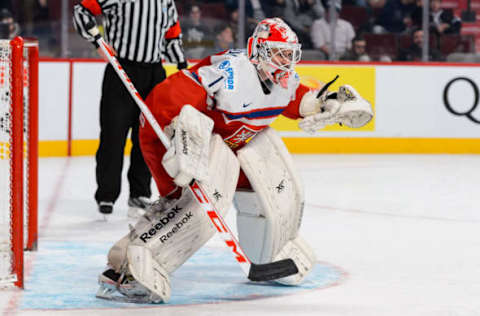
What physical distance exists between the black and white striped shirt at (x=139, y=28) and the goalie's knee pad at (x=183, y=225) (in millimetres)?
1678

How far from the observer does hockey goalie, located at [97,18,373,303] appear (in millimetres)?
2682

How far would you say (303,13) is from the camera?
7414 mm

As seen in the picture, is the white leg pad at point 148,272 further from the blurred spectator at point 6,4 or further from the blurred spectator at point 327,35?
the blurred spectator at point 327,35

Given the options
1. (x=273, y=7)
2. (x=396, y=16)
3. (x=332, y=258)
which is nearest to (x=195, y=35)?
(x=273, y=7)

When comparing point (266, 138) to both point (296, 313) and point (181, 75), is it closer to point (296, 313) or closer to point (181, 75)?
point (181, 75)

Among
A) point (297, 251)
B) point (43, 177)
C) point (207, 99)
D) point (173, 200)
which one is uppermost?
point (207, 99)

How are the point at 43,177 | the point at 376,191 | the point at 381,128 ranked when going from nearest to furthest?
the point at 376,191 → the point at 43,177 → the point at 381,128

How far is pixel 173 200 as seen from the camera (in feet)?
9.25

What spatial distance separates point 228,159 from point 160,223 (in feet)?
0.91

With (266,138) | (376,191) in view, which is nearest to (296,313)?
(266,138)

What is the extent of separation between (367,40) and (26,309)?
530 centimetres

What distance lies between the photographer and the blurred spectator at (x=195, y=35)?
7.17 meters

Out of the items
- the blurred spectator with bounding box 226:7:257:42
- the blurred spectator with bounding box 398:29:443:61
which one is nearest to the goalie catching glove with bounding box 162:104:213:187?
the blurred spectator with bounding box 226:7:257:42

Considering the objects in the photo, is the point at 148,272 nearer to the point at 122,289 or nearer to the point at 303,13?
the point at 122,289
